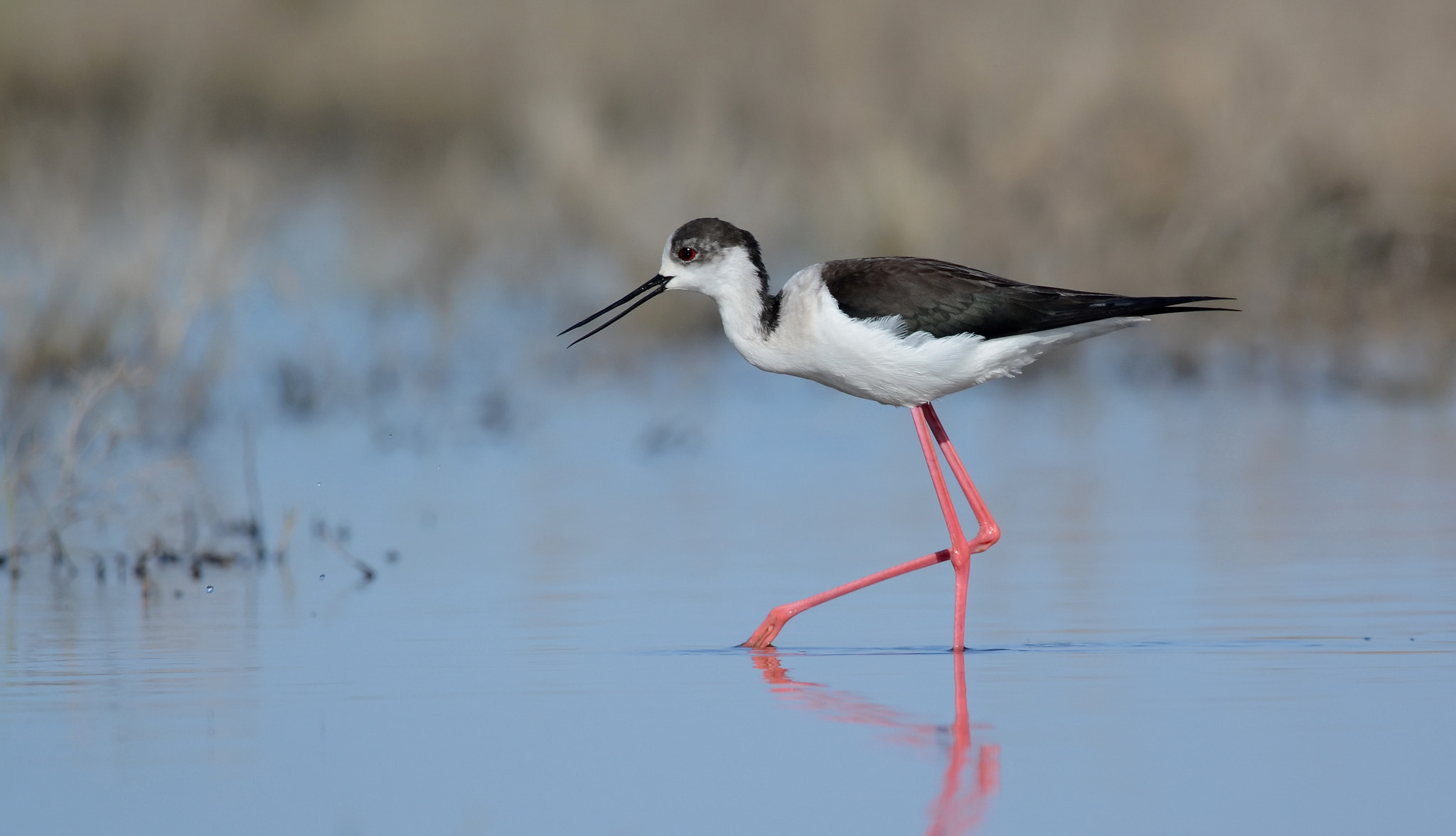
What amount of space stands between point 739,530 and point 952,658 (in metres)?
1.82

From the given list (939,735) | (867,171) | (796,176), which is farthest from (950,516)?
(796,176)

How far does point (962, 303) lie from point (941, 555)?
70 centimetres

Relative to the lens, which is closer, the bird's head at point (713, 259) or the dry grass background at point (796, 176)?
the bird's head at point (713, 259)

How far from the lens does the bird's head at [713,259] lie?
5848mm

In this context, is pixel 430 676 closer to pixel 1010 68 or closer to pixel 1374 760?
pixel 1374 760

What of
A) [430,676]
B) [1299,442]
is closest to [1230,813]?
[430,676]

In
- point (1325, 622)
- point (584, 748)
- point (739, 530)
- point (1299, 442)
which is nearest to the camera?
point (584, 748)

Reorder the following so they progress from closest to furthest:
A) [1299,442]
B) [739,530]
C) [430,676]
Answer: [430,676]
[739,530]
[1299,442]

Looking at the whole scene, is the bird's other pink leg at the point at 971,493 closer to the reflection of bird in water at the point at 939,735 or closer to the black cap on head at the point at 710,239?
the black cap on head at the point at 710,239

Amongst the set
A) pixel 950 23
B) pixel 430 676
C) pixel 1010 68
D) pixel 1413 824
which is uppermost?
pixel 950 23

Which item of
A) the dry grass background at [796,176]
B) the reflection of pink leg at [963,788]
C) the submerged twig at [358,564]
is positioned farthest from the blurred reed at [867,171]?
the reflection of pink leg at [963,788]

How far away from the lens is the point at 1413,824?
10.9ft

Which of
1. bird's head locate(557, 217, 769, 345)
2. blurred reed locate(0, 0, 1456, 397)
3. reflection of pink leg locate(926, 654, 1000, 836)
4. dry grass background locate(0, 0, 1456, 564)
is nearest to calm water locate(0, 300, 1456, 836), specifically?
reflection of pink leg locate(926, 654, 1000, 836)

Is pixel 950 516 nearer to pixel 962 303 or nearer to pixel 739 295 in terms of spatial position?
pixel 962 303
